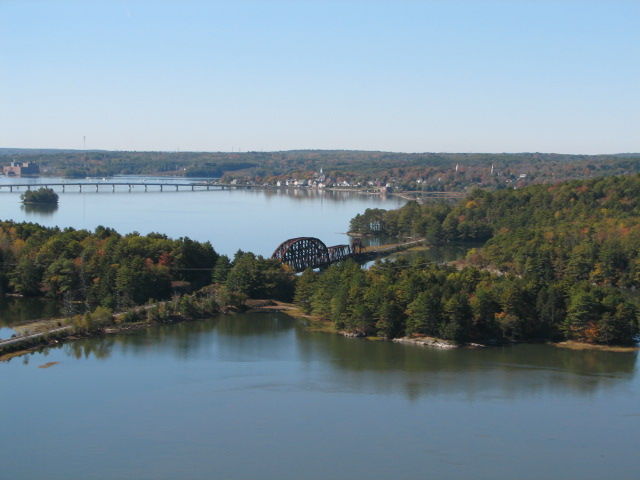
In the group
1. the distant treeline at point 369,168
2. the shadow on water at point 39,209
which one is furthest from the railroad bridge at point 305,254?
the distant treeline at point 369,168

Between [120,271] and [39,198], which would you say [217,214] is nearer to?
[39,198]

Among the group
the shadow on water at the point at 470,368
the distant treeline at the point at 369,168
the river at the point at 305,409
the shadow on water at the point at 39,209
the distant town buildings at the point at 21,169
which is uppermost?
the distant treeline at the point at 369,168

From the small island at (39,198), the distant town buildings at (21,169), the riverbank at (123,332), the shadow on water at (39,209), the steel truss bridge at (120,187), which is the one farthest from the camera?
the distant town buildings at (21,169)

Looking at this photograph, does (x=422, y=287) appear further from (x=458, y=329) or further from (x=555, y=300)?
(x=555, y=300)

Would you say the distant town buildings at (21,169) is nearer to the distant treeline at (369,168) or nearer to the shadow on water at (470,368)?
the distant treeline at (369,168)

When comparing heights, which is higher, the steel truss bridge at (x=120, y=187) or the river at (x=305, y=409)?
the steel truss bridge at (x=120, y=187)

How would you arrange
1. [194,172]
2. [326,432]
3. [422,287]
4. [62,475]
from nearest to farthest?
[62,475]
[326,432]
[422,287]
[194,172]

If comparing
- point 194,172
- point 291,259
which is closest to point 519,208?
point 291,259
